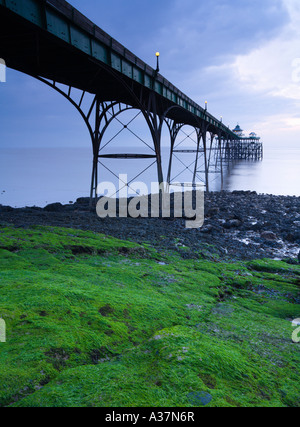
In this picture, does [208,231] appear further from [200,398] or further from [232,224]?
[200,398]

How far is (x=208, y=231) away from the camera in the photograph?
523 inches

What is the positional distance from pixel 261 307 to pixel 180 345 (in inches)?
119

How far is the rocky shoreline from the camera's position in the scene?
34.3 ft

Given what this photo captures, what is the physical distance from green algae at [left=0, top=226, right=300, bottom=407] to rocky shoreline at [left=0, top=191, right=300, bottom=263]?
3742mm

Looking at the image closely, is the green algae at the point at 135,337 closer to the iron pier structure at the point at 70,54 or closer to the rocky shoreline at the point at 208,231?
the rocky shoreline at the point at 208,231

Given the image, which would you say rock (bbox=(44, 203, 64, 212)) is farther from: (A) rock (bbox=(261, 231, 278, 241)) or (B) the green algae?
(A) rock (bbox=(261, 231, 278, 241))

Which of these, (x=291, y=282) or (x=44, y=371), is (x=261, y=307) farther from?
(x=44, y=371)

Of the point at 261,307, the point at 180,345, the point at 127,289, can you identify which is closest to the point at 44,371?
the point at 180,345

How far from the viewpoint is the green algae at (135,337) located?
7.63 feet

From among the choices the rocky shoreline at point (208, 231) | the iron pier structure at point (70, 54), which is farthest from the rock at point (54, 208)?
the iron pier structure at point (70, 54)

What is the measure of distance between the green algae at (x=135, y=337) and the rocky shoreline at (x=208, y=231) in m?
→ 3.74

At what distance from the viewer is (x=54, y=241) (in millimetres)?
7434

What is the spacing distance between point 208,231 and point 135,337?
10309 mm

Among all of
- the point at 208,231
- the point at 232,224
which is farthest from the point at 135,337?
the point at 232,224
